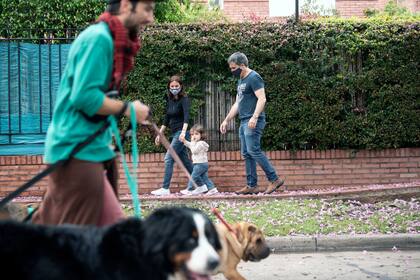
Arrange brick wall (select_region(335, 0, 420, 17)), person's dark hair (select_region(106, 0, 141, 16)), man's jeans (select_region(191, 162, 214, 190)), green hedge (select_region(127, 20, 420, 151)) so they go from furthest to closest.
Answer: brick wall (select_region(335, 0, 420, 17)), green hedge (select_region(127, 20, 420, 151)), man's jeans (select_region(191, 162, 214, 190)), person's dark hair (select_region(106, 0, 141, 16))

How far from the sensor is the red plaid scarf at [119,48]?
3.76 metres

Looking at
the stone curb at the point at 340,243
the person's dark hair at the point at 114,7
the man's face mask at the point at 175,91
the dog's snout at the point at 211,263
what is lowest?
the stone curb at the point at 340,243

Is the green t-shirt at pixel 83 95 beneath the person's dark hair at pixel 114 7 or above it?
beneath

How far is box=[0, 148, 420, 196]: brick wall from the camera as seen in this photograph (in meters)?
12.0

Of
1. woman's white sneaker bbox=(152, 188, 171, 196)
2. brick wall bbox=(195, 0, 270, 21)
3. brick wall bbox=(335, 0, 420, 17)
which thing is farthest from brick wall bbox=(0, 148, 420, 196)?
brick wall bbox=(335, 0, 420, 17)

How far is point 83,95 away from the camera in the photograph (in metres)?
3.58

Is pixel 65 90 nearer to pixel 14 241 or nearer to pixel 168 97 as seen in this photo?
pixel 14 241

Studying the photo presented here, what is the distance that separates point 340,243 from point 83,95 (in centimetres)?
573

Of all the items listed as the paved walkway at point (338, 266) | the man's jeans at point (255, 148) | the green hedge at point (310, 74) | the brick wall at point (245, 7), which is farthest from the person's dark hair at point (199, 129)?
the brick wall at point (245, 7)

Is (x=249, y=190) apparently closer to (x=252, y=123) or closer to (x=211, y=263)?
(x=252, y=123)

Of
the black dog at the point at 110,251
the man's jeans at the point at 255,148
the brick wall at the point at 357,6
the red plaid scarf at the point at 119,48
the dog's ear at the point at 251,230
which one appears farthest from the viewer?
the brick wall at the point at 357,6

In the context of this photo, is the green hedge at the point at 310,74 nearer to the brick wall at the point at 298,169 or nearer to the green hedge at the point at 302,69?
the green hedge at the point at 302,69

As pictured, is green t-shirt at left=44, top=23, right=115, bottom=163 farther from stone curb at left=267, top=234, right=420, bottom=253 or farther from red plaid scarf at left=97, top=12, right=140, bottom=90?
stone curb at left=267, top=234, right=420, bottom=253

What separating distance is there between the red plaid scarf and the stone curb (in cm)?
512
